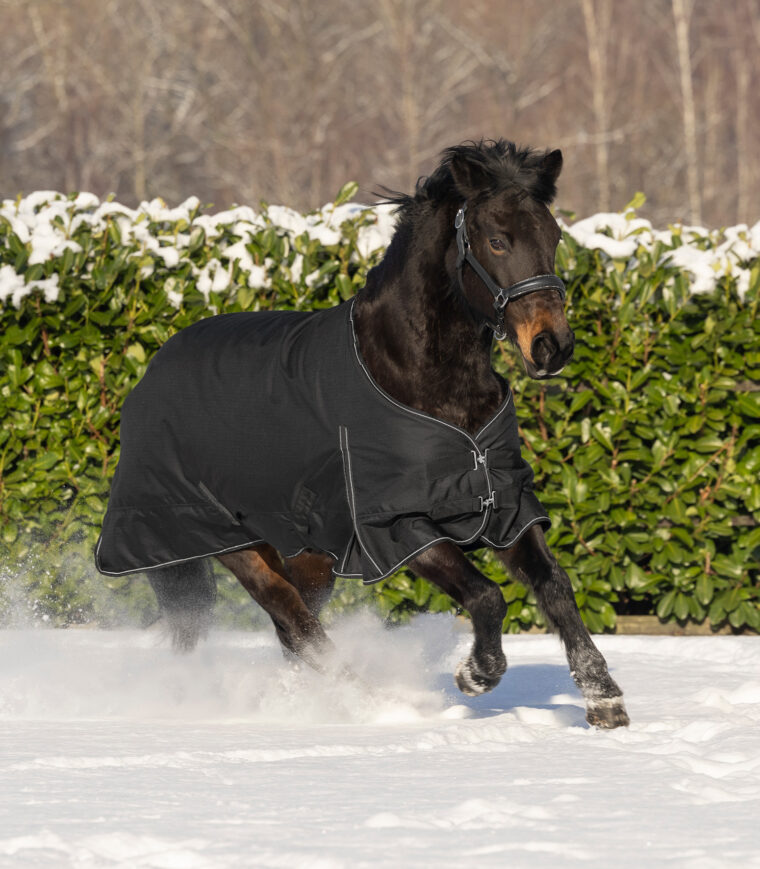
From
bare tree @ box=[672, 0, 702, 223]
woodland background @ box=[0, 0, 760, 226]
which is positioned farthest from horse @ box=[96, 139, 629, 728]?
bare tree @ box=[672, 0, 702, 223]

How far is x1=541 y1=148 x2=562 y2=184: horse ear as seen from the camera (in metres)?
3.91

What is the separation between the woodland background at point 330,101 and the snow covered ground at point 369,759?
616 inches

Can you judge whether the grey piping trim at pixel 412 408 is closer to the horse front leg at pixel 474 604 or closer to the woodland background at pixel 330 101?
the horse front leg at pixel 474 604

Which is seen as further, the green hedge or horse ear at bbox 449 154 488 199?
the green hedge

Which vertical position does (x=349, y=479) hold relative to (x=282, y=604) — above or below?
above

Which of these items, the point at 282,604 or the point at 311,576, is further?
the point at 311,576

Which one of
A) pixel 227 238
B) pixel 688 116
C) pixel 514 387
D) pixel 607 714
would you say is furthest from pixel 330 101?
pixel 607 714

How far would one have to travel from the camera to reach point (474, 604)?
12.7 feet

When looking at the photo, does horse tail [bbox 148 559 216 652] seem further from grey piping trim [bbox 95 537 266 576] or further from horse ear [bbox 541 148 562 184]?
horse ear [bbox 541 148 562 184]

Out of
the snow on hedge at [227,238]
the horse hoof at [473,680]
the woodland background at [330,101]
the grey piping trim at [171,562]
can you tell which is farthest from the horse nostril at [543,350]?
the woodland background at [330,101]

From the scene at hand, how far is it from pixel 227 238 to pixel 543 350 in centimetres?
281

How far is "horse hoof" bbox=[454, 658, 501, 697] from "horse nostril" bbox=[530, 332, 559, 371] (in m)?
0.93

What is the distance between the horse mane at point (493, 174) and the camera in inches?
150

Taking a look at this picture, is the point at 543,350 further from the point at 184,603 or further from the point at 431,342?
the point at 184,603
